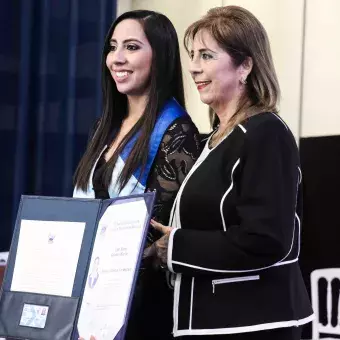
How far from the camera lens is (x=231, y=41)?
1.55 m

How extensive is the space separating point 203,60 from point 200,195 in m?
0.32

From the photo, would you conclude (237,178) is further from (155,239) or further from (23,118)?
(23,118)

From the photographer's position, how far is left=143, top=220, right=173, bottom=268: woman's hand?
4.97 feet

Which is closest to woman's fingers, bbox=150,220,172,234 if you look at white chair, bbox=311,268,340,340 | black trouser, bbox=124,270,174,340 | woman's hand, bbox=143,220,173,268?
woman's hand, bbox=143,220,173,268

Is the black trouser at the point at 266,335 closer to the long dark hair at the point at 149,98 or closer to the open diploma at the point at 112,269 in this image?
the open diploma at the point at 112,269

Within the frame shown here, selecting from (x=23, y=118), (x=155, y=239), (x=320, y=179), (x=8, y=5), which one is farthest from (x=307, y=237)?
(x=8, y=5)

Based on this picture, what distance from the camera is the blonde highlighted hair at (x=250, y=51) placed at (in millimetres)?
1542

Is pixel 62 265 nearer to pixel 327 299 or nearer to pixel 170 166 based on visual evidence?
pixel 170 166

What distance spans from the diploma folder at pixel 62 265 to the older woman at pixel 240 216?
9cm

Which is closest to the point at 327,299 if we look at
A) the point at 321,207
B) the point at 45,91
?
the point at 321,207

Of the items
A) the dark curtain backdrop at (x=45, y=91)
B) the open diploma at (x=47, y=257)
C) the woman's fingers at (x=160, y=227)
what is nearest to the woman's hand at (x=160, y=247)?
the woman's fingers at (x=160, y=227)

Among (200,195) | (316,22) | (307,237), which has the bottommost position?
(307,237)

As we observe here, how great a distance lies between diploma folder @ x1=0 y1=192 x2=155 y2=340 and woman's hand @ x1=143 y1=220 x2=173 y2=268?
0.17ft

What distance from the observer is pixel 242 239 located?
1.41 m
